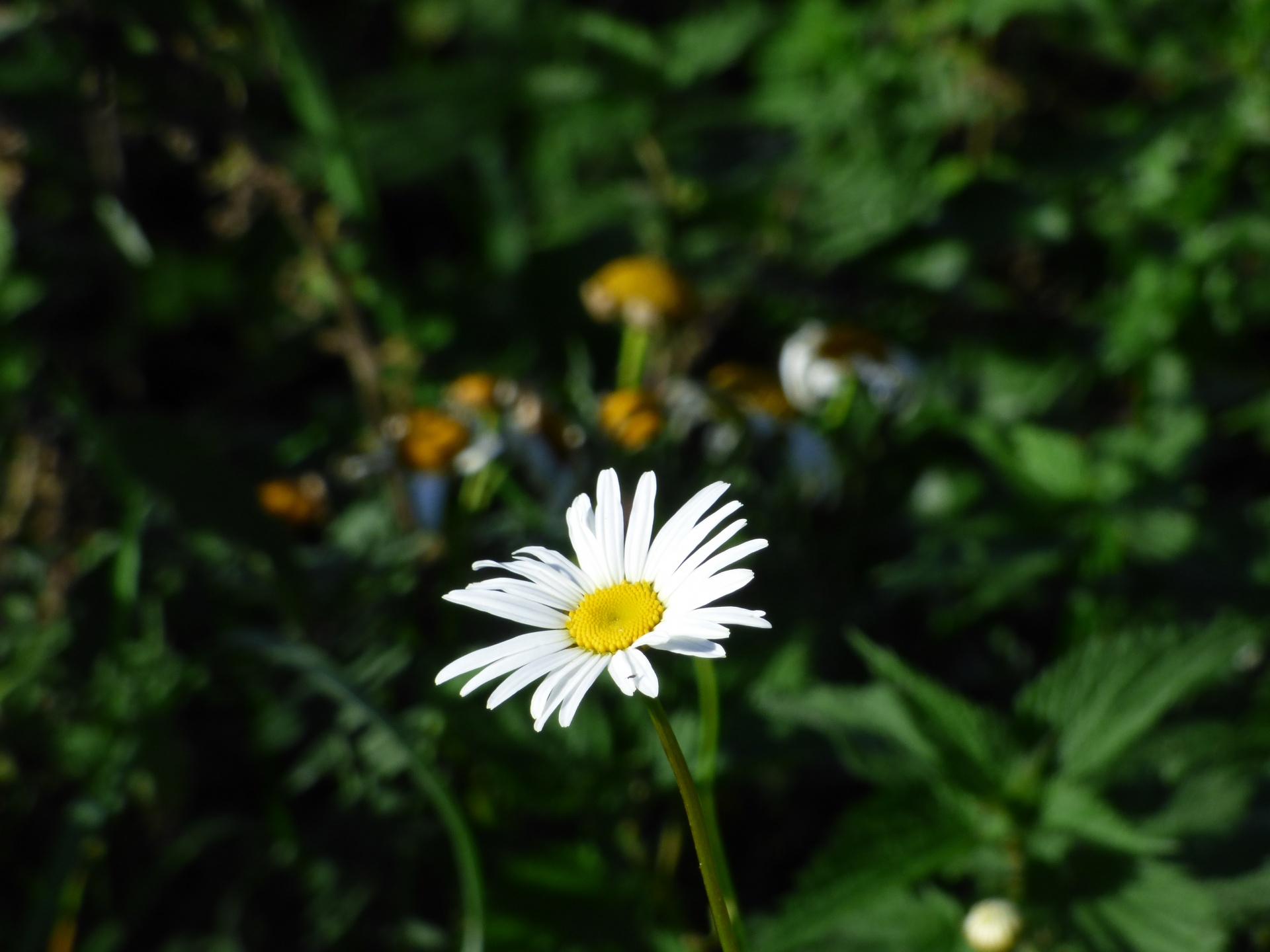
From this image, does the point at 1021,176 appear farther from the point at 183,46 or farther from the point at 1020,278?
the point at 183,46

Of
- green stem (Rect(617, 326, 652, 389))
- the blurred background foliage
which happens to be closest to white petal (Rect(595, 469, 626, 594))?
the blurred background foliage

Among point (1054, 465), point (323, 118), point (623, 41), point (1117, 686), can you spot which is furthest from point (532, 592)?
point (623, 41)

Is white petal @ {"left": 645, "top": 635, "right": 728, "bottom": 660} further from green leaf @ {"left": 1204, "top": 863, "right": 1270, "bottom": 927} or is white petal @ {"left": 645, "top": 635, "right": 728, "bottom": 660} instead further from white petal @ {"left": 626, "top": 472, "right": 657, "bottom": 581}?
green leaf @ {"left": 1204, "top": 863, "right": 1270, "bottom": 927}

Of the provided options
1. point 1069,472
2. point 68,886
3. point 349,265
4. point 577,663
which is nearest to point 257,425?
point 349,265

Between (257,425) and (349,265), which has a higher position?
(349,265)

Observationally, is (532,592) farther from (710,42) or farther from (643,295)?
(710,42)

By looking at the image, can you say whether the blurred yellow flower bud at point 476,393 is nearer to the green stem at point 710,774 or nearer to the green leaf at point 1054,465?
the green stem at point 710,774
